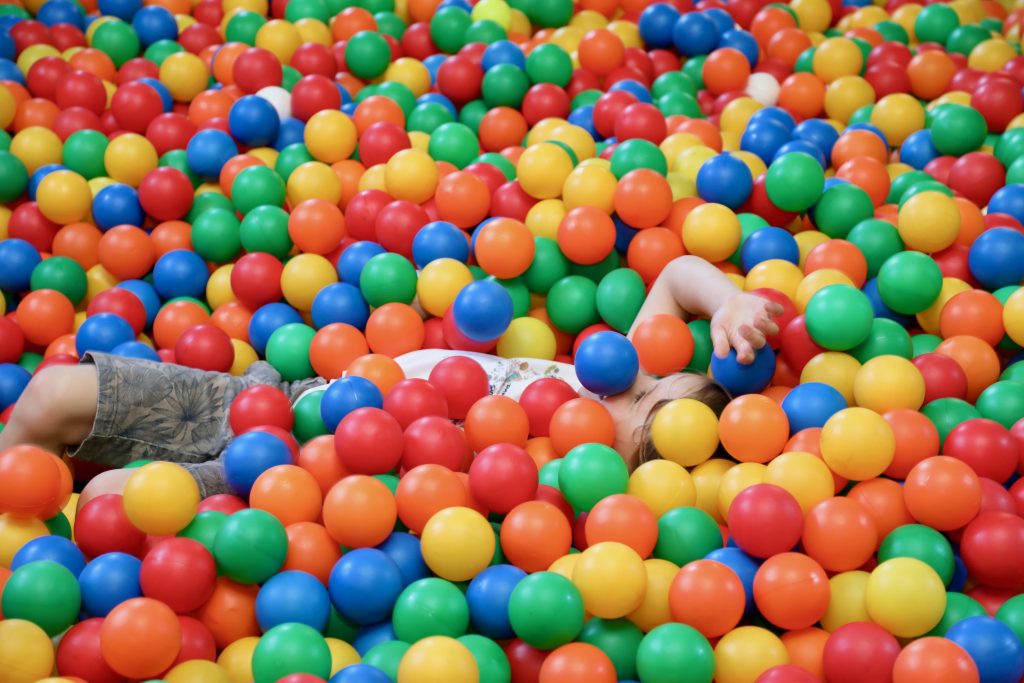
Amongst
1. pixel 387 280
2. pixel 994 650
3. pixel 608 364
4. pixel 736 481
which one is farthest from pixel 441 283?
pixel 994 650

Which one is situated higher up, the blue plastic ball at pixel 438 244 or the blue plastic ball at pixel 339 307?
the blue plastic ball at pixel 438 244

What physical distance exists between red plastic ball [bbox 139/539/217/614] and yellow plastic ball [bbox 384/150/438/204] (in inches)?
43.9

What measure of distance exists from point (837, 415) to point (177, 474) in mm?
988

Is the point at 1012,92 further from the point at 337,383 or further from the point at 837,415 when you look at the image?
the point at 337,383

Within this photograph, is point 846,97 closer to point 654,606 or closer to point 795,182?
point 795,182

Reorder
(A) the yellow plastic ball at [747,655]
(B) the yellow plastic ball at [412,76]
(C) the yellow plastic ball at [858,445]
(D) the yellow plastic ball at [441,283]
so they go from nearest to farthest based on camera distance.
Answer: (A) the yellow plastic ball at [747,655] < (C) the yellow plastic ball at [858,445] < (D) the yellow plastic ball at [441,283] < (B) the yellow plastic ball at [412,76]

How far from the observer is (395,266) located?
2184 mm

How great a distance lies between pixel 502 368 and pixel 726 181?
0.63 metres

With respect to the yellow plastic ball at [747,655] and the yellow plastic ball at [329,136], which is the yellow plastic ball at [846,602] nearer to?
the yellow plastic ball at [747,655]

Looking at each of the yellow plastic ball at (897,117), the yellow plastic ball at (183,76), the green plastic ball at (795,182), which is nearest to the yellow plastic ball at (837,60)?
the yellow plastic ball at (897,117)

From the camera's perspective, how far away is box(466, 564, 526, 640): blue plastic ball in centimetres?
148

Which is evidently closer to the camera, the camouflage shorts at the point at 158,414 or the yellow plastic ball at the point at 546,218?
the camouflage shorts at the point at 158,414

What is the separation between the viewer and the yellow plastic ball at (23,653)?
1340 mm

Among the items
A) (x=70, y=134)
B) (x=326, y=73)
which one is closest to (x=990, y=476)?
(x=326, y=73)
